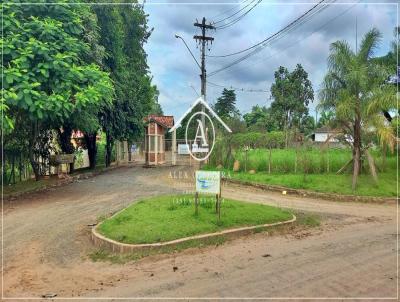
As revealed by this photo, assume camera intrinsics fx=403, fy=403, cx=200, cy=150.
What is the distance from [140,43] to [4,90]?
1946cm

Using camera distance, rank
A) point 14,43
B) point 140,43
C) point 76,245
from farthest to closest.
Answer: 1. point 140,43
2. point 14,43
3. point 76,245

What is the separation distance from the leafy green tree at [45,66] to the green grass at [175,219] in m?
3.88

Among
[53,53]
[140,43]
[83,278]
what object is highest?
[140,43]

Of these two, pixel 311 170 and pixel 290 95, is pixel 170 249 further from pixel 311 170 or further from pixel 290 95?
pixel 290 95

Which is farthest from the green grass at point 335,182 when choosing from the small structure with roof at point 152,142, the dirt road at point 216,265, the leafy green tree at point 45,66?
the small structure with roof at point 152,142

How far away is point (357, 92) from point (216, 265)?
11853mm

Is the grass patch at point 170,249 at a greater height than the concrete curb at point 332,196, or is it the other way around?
the concrete curb at point 332,196

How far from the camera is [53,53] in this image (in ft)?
39.1

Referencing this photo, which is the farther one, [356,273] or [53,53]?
[53,53]

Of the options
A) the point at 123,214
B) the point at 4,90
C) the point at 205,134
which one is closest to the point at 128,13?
the point at 205,134

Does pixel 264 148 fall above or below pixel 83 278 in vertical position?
above

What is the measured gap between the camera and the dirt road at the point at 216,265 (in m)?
5.76

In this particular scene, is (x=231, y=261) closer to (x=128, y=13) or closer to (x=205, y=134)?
(x=205, y=134)

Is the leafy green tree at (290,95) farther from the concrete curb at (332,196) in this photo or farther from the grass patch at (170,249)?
the grass patch at (170,249)
